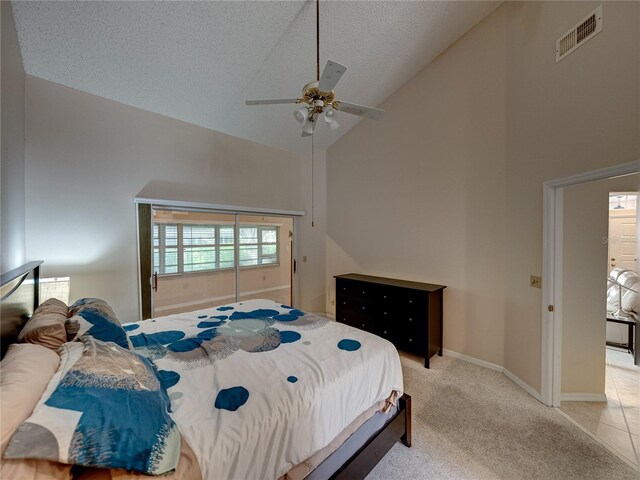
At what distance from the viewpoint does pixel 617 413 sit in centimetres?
212

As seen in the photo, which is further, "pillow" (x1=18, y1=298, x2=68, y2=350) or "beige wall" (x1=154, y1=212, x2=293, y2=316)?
"beige wall" (x1=154, y1=212, x2=293, y2=316)

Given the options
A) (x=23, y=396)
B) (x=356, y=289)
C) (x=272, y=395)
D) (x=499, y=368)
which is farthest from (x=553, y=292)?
(x=23, y=396)

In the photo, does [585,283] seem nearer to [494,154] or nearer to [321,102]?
[494,154]

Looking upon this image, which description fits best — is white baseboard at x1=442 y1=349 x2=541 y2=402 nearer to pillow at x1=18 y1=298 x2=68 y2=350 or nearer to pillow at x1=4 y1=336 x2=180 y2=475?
pillow at x1=4 y1=336 x2=180 y2=475

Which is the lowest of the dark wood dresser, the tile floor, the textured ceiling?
the tile floor

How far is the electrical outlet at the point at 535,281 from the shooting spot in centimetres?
228

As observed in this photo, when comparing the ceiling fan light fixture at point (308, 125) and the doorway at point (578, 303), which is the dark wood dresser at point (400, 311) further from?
the ceiling fan light fixture at point (308, 125)

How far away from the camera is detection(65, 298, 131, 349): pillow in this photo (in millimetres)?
1371

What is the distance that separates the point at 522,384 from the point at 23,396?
3429mm

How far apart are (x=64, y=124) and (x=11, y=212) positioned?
1.28 metres

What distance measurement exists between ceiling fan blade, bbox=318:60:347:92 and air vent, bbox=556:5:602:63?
6.21ft

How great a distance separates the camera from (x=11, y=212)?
185cm

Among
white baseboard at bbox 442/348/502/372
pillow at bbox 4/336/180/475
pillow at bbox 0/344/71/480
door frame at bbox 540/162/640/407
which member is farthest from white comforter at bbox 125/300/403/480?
white baseboard at bbox 442/348/502/372

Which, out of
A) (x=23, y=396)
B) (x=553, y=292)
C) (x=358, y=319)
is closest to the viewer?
(x=23, y=396)
